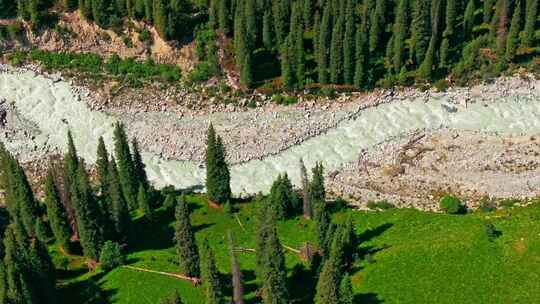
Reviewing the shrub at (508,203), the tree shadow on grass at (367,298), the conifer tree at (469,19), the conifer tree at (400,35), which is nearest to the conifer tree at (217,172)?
the tree shadow on grass at (367,298)

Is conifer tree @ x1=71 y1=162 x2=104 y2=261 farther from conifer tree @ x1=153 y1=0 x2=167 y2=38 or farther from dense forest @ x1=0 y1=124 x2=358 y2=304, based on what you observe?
conifer tree @ x1=153 y1=0 x2=167 y2=38

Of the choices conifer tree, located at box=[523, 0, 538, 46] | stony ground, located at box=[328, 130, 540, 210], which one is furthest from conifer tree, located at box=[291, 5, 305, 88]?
conifer tree, located at box=[523, 0, 538, 46]

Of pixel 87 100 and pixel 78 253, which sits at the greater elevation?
pixel 87 100

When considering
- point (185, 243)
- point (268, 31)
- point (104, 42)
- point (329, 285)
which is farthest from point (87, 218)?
point (268, 31)

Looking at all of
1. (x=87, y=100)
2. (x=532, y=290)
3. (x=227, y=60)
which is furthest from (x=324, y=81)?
(x=532, y=290)

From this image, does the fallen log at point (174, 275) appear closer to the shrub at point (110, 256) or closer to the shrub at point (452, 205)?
the shrub at point (110, 256)

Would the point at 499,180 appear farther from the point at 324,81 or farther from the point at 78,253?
the point at 78,253
